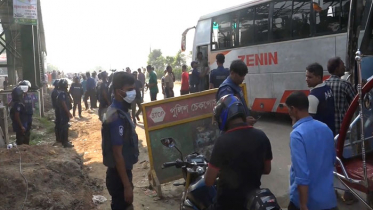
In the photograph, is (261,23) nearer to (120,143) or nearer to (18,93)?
(18,93)

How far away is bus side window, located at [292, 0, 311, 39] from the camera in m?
8.73

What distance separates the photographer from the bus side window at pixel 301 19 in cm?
873

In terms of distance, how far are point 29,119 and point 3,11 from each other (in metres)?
11.2

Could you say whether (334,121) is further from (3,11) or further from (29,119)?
(3,11)

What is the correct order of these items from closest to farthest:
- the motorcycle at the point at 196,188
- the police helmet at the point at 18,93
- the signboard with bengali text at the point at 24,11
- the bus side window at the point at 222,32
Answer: the motorcycle at the point at 196,188 < the police helmet at the point at 18,93 < the bus side window at the point at 222,32 < the signboard with bengali text at the point at 24,11

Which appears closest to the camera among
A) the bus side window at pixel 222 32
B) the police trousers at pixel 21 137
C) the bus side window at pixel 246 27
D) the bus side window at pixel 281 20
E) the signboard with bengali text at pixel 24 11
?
the police trousers at pixel 21 137

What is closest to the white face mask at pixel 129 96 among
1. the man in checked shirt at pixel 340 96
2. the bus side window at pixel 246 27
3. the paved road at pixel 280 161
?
the man in checked shirt at pixel 340 96

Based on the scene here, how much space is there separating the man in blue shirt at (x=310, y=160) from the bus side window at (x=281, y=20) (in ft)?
23.1

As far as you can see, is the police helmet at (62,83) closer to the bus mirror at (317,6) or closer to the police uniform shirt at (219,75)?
the police uniform shirt at (219,75)

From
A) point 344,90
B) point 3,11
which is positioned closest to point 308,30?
point 344,90

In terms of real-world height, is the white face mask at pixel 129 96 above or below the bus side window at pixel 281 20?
below

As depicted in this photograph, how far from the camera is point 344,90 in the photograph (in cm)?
409

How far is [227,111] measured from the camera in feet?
8.01

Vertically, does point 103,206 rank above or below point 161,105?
below
